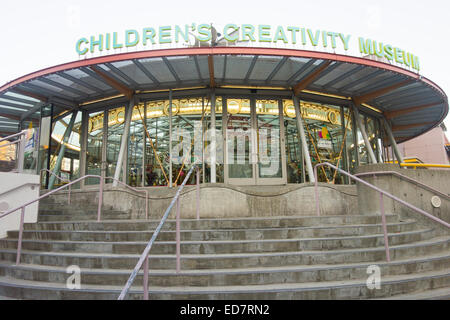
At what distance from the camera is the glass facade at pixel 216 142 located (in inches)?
547

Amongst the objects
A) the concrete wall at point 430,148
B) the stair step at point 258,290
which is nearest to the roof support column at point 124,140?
the stair step at point 258,290

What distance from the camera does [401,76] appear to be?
12.2 meters

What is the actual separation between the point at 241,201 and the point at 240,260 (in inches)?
163

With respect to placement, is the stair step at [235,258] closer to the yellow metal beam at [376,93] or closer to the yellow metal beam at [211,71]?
the yellow metal beam at [211,71]

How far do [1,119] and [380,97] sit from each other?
20.6 metres

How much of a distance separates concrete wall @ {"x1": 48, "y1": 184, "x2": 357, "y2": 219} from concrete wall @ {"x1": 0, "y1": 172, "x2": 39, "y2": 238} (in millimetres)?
2064

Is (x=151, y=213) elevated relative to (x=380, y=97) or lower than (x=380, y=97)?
lower

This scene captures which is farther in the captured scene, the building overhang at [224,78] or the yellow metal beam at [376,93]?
the yellow metal beam at [376,93]

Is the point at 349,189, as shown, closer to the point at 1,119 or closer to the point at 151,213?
the point at 151,213

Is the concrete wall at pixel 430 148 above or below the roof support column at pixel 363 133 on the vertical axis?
above

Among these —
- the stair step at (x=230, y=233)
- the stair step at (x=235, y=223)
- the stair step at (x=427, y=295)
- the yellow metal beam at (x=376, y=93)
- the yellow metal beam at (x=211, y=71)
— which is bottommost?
the stair step at (x=427, y=295)

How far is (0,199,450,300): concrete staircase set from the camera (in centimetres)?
422

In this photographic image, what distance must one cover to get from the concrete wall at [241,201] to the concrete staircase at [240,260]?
98.3 inches
